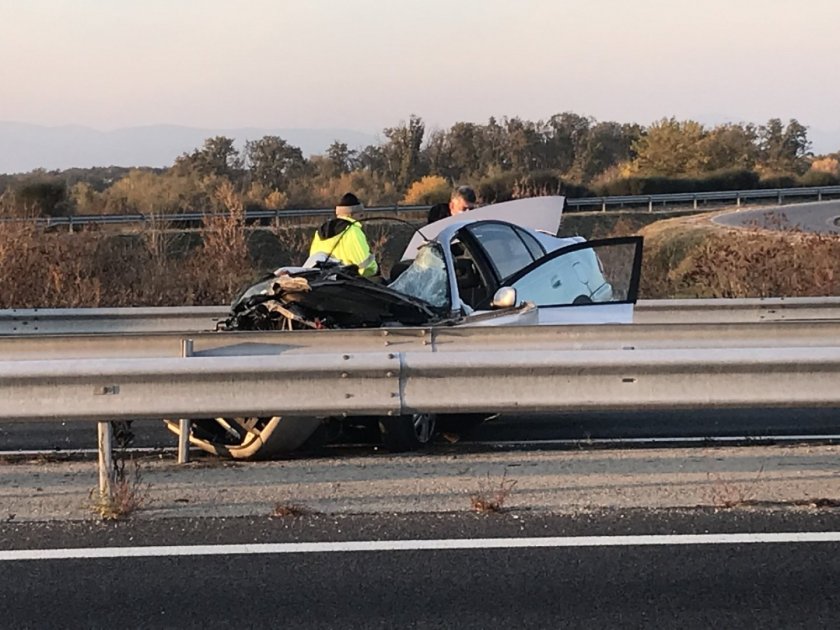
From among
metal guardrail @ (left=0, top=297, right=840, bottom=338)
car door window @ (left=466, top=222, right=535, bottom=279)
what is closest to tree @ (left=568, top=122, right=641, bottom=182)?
metal guardrail @ (left=0, top=297, right=840, bottom=338)

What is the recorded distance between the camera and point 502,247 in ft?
27.6

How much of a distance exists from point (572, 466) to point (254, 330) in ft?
7.61

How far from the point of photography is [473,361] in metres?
5.74

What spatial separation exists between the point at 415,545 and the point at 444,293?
3166 millimetres

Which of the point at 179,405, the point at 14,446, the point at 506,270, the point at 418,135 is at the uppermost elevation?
the point at 418,135

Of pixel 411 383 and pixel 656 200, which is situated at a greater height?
pixel 656 200

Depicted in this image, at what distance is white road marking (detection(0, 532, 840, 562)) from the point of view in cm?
493

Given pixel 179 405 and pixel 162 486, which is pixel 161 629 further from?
pixel 162 486

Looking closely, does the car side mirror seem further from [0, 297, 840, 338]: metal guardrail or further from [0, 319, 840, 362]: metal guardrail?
[0, 297, 840, 338]: metal guardrail

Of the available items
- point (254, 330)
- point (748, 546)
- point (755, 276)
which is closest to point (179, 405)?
point (254, 330)

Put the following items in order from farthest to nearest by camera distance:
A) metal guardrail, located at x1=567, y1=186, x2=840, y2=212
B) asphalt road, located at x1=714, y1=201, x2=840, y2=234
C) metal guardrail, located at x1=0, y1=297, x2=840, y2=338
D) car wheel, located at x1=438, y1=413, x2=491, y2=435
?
metal guardrail, located at x1=567, y1=186, x2=840, y2=212, asphalt road, located at x1=714, y1=201, x2=840, y2=234, metal guardrail, located at x1=0, y1=297, x2=840, y2=338, car wheel, located at x1=438, y1=413, x2=491, y2=435

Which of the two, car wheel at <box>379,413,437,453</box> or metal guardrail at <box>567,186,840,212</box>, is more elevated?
metal guardrail at <box>567,186,840,212</box>

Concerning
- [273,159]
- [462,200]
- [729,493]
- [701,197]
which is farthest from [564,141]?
[729,493]

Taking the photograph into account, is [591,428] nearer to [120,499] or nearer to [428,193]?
[120,499]
